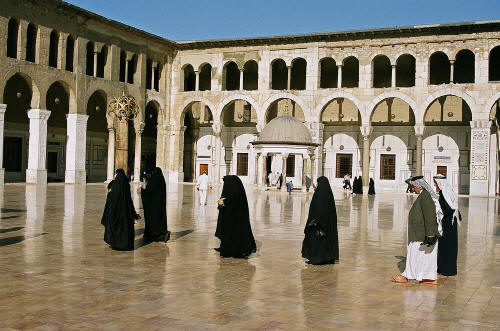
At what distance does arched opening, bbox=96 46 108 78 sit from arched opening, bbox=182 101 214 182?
836cm

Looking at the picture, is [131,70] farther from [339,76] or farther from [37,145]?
[339,76]

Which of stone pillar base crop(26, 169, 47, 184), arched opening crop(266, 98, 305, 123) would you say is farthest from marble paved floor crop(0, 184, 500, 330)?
arched opening crop(266, 98, 305, 123)

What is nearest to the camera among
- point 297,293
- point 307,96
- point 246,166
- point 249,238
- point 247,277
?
point 297,293

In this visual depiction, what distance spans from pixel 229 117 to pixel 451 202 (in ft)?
104

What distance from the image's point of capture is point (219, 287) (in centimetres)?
676

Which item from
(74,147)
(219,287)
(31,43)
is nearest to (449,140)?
(74,147)

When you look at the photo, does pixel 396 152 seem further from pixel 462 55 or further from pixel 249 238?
pixel 249 238

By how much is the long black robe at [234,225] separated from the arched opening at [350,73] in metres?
27.7

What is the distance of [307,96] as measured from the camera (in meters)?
33.6

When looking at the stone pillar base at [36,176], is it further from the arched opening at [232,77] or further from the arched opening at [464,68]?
the arched opening at [464,68]

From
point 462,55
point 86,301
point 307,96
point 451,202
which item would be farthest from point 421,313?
point 462,55

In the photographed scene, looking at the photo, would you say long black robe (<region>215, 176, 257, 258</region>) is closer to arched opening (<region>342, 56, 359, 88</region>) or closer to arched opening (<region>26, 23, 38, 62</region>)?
arched opening (<region>26, 23, 38, 62</region>)

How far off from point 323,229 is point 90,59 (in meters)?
25.6

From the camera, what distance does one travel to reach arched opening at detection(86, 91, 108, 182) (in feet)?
115
